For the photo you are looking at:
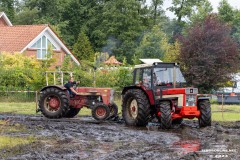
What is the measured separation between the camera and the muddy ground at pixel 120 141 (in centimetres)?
1182

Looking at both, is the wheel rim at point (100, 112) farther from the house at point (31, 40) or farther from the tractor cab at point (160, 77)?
the house at point (31, 40)

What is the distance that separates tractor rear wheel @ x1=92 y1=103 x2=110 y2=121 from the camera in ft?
66.6

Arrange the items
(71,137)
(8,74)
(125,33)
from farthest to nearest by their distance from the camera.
Result: (125,33)
(8,74)
(71,137)

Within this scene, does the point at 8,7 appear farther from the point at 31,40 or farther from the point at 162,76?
the point at 162,76

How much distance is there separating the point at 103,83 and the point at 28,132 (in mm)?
16855

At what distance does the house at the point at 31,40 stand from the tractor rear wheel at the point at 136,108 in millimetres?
21932

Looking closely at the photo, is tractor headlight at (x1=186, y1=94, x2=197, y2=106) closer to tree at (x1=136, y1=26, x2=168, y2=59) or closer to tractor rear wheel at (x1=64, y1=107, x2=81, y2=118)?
tractor rear wheel at (x1=64, y1=107, x2=81, y2=118)

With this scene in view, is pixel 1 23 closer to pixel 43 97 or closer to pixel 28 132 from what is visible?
pixel 43 97

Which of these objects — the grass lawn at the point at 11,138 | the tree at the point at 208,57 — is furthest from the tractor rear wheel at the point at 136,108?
the tree at the point at 208,57

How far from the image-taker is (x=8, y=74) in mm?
31297

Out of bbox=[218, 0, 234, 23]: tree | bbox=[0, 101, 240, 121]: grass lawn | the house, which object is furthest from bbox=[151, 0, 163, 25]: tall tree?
bbox=[0, 101, 240, 121]: grass lawn

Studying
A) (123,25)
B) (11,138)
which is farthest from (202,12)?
(11,138)

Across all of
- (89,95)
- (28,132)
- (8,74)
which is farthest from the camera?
(8,74)

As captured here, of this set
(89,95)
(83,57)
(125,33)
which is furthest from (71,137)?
(125,33)
